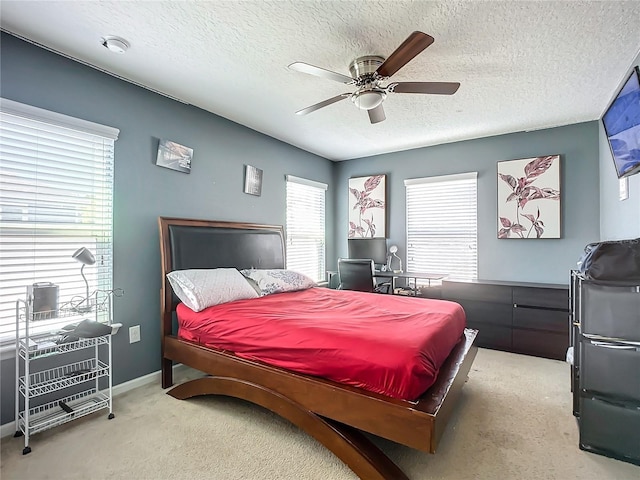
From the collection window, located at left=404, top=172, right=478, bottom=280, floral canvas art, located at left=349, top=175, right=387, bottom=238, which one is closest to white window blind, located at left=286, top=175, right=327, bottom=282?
floral canvas art, located at left=349, top=175, right=387, bottom=238

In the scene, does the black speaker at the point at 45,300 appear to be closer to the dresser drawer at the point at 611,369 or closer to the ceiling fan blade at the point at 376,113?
the ceiling fan blade at the point at 376,113

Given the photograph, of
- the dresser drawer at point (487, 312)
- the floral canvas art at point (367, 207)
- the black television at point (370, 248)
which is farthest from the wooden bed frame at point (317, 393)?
the floral canvas art at point (367, 207)

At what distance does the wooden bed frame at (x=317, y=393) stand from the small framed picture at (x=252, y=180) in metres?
0.90

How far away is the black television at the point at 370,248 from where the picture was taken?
15.7 feet

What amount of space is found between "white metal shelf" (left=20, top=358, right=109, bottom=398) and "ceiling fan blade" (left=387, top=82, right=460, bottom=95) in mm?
2857

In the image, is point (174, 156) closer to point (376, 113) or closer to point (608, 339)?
point (376, 113)

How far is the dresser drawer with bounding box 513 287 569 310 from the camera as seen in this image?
10.9 feet

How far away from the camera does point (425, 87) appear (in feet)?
7.29

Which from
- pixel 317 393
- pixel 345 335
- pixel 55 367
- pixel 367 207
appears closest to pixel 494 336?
pixel 367 207

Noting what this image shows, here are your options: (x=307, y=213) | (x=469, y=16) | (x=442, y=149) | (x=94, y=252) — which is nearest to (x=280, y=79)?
(x=469, y=16)

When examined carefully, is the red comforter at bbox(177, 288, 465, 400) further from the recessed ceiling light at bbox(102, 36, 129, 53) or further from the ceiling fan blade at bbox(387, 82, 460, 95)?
the recessed ceiling light at bbox(102, 36, 129, 53)

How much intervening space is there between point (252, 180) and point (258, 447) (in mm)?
2813

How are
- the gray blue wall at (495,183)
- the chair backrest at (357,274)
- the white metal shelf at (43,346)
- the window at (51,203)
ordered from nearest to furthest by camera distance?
the white metal shelf at (43,346) → the window at (51,203) → the gray blue wall at (495,183) → the chair backrest at (357,274)

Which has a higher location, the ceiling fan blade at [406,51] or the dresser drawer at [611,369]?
the ceiling fan blade at [406,51]
